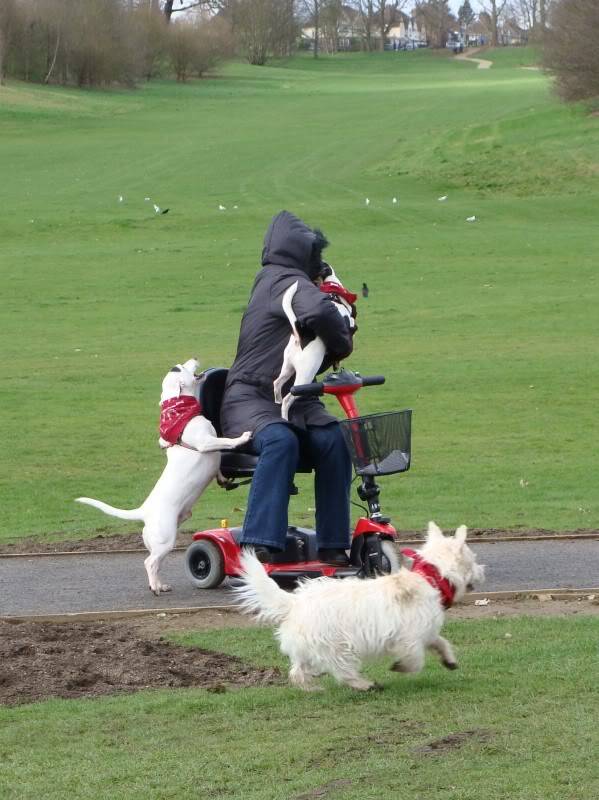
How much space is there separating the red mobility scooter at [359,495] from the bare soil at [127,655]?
55 centimetres

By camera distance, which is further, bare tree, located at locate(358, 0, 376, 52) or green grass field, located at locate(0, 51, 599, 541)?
bare tree, located at locate(358, 0, 376, 52)

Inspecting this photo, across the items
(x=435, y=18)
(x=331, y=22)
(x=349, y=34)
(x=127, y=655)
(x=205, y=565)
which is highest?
(x=435, y=18)

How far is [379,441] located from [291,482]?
0.57 m

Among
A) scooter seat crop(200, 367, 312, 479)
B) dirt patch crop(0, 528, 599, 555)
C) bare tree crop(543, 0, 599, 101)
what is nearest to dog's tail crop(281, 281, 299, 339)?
scooter seat crop(200, 367, 312, 479)

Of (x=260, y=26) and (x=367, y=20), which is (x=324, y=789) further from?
(x=367, y=20)

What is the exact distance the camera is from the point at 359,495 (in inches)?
323

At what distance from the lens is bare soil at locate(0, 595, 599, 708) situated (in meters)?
6.46

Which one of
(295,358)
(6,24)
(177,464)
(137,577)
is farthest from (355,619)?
(6,24)

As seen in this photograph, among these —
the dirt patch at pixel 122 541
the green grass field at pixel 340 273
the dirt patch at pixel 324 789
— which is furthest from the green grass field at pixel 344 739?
the green grass field at pixel 340 273

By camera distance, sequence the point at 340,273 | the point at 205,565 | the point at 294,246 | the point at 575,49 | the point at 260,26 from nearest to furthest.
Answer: the point at 294,246
the point at 205,565
the point at 340,273
the point at 575,49
the point at 260,26

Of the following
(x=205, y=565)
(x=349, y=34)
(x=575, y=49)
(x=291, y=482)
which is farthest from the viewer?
(x=349, y=34)

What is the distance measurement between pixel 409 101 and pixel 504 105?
29.2ft

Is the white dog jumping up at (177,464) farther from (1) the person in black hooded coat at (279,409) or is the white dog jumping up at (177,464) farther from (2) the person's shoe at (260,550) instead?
(2) the person's shoe at (260,550)

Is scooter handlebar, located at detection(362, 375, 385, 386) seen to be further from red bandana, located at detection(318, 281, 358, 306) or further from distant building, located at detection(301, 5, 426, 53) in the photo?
distant building, located at detection(301, 5, 426, 53)
